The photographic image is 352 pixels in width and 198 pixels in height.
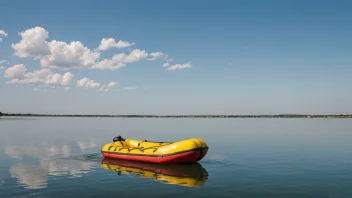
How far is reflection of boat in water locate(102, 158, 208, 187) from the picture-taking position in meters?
15.6

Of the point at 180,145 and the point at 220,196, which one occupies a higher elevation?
the point at 180,145

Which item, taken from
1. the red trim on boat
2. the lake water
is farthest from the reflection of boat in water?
the red trim on boat

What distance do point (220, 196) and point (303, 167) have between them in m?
9.00

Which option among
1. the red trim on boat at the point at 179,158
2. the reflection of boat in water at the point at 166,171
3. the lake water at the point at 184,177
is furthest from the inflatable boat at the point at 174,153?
the lake water at the point at 184,177

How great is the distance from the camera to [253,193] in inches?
515

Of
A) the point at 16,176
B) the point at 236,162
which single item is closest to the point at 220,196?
the point at 236,162

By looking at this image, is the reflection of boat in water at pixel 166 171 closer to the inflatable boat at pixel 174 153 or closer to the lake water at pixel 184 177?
the lake water at pixel 184 177

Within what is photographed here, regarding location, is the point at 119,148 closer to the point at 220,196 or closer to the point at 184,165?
the point at 184,165

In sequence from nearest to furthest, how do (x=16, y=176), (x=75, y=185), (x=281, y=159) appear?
(x=75, y=185), (x=16, y=176), (x=281, y=159)

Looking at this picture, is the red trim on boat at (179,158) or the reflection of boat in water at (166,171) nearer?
the reflection of boat in water at (166,171)

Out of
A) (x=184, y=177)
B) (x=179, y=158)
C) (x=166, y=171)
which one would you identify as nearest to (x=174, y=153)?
(x=179, y=158)

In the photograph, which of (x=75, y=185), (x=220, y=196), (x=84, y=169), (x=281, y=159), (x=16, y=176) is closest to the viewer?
(x=220, y=196)

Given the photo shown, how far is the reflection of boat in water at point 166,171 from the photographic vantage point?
15555mm

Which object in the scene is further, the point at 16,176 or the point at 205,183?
the point at 16,176
